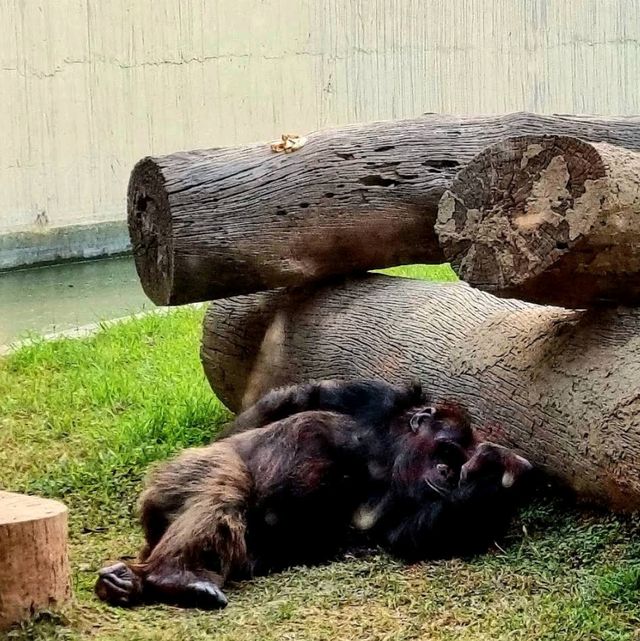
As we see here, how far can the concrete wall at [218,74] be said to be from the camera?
8422 mm

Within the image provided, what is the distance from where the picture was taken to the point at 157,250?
4121 mm


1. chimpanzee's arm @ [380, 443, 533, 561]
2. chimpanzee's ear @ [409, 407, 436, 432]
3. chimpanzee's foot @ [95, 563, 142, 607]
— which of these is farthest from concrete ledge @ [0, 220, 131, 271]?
chimpanzee's arm @ [380, 443, 533, 561]

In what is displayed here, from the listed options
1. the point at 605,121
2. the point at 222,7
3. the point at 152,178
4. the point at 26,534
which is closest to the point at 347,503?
the point at 26,534

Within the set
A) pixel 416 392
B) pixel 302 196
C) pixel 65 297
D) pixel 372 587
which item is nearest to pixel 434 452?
pixel 416 392

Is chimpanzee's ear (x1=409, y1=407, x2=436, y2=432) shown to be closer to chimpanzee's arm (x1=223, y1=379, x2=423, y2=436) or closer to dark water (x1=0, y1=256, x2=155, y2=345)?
chimpanzee's arm (x1=223, y1=379, x2=423, y2=436)

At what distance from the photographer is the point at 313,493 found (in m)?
3.42

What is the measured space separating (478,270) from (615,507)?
719 millimetres

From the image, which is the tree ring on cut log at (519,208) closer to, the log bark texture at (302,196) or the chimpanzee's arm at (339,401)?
the chimpanzee's arm at (339,401)

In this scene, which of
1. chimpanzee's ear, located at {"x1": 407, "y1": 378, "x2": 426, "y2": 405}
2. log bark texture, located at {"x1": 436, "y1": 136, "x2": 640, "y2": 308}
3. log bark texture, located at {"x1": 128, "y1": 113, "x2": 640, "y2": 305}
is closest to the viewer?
log bark texture, located at {"x1": 436, "y1": 136, "x2": 640, "y2": 308}

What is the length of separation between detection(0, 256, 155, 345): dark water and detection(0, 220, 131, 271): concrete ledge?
0.07 metres

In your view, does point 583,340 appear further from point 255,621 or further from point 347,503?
point 255,621

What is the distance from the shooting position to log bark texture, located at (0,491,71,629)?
278cm

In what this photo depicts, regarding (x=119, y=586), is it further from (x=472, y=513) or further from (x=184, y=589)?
(x=472, y=513)

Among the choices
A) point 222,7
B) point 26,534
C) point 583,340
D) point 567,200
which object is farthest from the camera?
point 222,7
